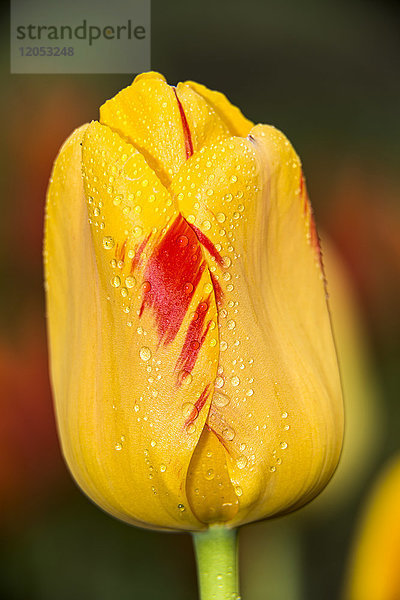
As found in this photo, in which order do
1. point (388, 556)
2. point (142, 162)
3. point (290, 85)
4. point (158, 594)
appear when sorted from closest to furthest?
point (142, 162) → point (388, 556) → point (158, 594) → point (290, 85)

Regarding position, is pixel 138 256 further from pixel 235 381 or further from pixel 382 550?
pixel 382 550

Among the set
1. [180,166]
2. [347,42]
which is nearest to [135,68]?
[180,166]

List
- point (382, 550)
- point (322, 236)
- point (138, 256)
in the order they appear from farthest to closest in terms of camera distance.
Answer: point (322, 236) < point (382, 550) < point (138, 256)

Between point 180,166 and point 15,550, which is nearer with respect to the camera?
point 180,166

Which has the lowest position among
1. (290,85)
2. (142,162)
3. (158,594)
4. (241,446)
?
(158,594)

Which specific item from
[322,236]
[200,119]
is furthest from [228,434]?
[322,236]

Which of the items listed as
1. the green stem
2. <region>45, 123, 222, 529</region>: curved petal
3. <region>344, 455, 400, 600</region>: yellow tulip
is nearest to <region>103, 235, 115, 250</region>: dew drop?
<region>45, 123, 222, 529</region>: curved petal

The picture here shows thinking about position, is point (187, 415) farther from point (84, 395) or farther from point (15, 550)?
point (15, 550)

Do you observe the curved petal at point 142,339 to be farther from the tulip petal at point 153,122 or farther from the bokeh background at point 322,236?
the bokeh background at point 322,236
